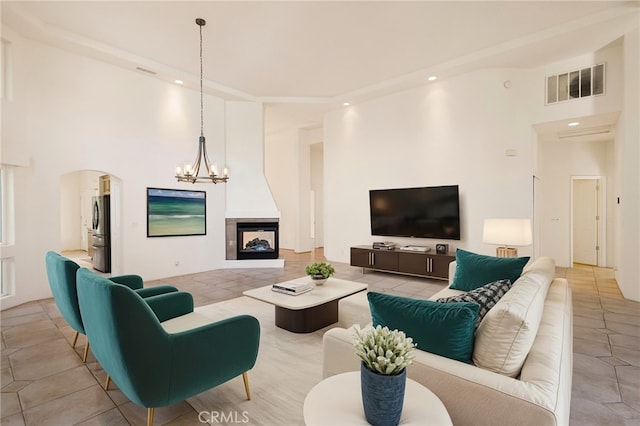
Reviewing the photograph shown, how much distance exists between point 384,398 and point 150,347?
4.10ft

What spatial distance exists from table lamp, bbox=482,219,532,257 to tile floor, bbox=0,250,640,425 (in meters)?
1.13

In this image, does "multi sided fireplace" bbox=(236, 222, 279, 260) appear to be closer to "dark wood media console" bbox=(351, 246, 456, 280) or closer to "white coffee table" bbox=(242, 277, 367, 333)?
"dark wood media console" bbox=(351, 246, 456, 280)

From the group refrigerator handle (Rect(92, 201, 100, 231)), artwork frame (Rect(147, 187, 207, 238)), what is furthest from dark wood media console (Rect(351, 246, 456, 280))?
refrigerator handle (Rect(92, 201, 100, 231))

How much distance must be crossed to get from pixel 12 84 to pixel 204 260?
4.17m

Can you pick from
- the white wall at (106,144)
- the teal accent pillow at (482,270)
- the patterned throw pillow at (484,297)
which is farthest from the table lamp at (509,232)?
the white wall at (106,144)

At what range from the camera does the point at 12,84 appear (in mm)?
4348

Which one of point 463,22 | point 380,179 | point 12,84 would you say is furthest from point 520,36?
point 12,84

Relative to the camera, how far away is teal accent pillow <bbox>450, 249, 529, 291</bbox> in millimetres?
2854

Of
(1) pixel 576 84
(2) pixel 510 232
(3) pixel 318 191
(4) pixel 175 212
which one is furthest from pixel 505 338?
(3) pixel 318 191

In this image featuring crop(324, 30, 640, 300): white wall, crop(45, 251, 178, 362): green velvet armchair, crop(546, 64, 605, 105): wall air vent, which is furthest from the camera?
crop(546, 64, 605, 105): wall air vent

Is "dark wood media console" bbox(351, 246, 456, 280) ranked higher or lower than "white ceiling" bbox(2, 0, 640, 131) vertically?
lower

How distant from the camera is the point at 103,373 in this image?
2564 millimetres

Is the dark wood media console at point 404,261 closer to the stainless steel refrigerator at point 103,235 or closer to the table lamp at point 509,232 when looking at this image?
the table lamp at point 509,232

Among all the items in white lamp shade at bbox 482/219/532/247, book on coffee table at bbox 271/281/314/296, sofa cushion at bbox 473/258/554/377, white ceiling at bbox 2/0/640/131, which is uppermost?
white ceiling at bbox 2/0/640/131
